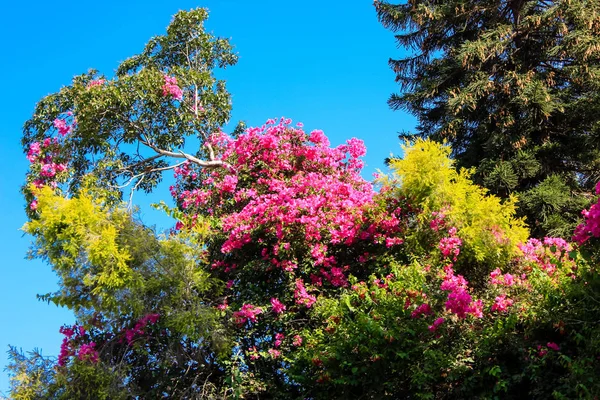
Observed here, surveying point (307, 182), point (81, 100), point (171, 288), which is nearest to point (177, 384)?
point (171, 288)

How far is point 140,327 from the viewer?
8.33 m

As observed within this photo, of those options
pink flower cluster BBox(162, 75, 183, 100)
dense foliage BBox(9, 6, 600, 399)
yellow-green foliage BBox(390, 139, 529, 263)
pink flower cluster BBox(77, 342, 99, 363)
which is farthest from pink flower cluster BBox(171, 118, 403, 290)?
pink flower cluster BBox(77, 342, 99, 363)

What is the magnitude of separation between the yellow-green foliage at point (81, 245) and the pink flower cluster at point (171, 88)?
4.34 meters

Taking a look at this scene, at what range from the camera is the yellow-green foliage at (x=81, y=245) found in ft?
25.2

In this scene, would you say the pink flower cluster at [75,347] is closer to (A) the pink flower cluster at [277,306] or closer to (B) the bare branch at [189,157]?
(A) the pink flower cluster at [277,306]

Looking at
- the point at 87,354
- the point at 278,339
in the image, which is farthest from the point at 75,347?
the point at 278,339

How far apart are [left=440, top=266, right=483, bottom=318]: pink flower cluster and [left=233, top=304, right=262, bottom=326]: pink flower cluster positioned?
2876 millimetres

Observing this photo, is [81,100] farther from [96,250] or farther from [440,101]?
[440,101]

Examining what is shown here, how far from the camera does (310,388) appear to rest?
8273 millimetres

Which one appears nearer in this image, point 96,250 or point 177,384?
point 96,250

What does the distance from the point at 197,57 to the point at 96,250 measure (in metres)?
7.16

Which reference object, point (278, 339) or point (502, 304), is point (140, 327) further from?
point (502, 304)

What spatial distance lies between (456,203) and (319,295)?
8.29 ft

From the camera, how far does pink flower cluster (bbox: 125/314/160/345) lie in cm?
818
